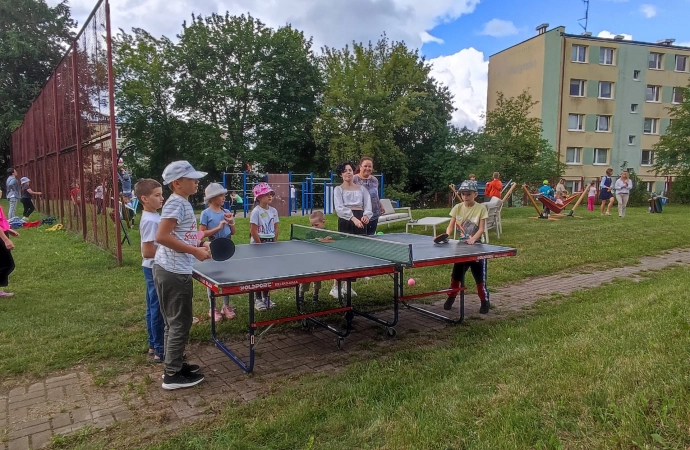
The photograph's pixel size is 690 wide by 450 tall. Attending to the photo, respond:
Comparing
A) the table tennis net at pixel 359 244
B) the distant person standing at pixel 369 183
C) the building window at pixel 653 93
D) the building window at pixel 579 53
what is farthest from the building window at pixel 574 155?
the table tennis net at pixel 359 244

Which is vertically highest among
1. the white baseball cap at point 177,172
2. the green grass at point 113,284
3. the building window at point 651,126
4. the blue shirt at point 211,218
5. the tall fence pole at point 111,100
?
the building window at point 651,126

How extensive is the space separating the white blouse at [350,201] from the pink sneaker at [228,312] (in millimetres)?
1856

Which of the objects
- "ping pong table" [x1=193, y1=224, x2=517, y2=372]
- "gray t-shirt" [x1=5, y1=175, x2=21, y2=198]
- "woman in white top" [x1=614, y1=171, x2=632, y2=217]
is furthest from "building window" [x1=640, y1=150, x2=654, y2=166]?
"gray t-shirt" [x1=5, y1=175, x2=21, y2=198]

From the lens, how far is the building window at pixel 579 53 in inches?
1531

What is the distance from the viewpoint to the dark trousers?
12.1 feet

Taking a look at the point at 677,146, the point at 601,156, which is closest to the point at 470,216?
the point at 677,146

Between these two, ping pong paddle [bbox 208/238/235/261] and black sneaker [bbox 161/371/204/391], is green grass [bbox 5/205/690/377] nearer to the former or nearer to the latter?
black sneaker [bbox 161/371/204/391]

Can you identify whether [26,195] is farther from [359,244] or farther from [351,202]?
[359,244]

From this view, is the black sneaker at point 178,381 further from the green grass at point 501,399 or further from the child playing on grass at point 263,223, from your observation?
the child playing on grass at point 263,223

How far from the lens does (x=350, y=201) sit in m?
6.49

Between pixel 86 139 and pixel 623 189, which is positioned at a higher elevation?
pixel 86 139

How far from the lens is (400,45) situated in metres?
35.1

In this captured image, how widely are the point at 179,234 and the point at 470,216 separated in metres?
3.72

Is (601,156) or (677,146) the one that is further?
(601,156)
